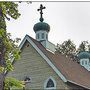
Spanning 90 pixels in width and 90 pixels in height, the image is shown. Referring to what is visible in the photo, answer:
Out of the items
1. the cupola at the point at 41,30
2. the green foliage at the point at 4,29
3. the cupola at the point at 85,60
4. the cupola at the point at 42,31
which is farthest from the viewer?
the cupola at the point at 85,60

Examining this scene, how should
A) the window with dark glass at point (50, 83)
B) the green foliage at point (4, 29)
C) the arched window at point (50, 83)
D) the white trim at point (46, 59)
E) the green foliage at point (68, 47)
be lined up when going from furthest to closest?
1. the green foliage at point (68, 47)
2. the window with dark glass at point (50, 83)
3. the arched window at point (50, 83)
4. the white trim at point (46, 59)
5. the green foliage at point (4, 29)

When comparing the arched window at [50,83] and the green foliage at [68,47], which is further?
the green foliage at [68,47]

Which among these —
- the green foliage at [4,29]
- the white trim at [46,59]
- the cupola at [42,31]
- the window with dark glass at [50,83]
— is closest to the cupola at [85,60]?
the cupola at [42,31]

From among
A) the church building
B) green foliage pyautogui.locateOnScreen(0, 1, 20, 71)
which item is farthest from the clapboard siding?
green foliage pyautogui.locateOnScreen(0, 1, 20, 71)

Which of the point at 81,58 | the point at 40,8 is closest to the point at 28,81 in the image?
the point at 40,8

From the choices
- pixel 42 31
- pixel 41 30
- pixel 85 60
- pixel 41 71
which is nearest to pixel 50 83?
pixel 41 71

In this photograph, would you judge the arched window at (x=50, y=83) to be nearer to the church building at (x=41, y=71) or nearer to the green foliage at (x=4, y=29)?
the church building at (x=41, y=71)

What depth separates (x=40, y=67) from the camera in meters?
27.2

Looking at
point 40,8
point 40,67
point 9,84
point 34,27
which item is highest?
point 40,8

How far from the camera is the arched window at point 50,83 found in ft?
85.6

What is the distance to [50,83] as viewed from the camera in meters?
26.4

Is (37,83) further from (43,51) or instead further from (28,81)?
(43,51)

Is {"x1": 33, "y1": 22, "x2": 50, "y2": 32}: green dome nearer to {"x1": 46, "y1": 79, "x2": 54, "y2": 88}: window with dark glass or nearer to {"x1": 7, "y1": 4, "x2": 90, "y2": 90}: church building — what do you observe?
{"x1": 7, "y1": 4, "x2": 90, "y2": 90}: church building

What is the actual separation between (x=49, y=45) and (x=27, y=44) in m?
2.84
